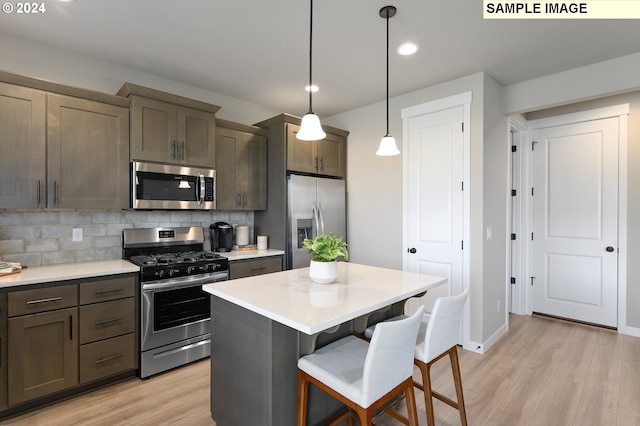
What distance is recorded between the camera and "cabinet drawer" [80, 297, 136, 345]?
7.79 feet

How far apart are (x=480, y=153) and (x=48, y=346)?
12.6ft

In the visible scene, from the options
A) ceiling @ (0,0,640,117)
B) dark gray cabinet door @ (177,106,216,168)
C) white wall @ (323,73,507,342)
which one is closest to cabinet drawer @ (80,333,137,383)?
dark gray cabinet door @ (177,106,216,168)

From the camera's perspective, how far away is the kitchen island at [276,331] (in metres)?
1.51

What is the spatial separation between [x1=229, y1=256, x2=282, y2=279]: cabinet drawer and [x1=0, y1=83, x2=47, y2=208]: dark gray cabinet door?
1591 millimetres

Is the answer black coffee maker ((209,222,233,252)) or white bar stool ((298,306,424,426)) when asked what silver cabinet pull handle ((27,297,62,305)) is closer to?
black coffee maker ((209,222,233,252))

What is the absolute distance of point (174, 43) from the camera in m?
2.63

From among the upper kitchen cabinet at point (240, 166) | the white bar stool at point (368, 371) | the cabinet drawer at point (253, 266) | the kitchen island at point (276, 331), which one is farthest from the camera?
the upper kitchen cabinet at point (240, 166)

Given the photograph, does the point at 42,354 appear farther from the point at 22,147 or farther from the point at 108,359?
the point at 22,147

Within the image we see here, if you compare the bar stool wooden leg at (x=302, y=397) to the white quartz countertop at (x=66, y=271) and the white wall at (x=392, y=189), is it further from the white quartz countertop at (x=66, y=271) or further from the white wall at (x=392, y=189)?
the white wall at (x=392, y=189)

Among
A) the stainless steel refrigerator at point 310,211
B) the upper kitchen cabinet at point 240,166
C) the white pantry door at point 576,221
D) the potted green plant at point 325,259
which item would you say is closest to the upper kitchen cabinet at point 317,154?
the stainless steel refrigerator at point 310,211

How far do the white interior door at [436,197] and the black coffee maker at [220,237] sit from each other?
2033 mm

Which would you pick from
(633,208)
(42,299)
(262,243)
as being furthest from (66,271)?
(633,208)

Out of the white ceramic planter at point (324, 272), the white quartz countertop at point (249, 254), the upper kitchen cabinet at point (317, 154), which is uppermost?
the upper kitchen cabinet at point (317, 154)

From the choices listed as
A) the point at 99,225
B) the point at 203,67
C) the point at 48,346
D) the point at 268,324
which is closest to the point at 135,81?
the point at 203,67
